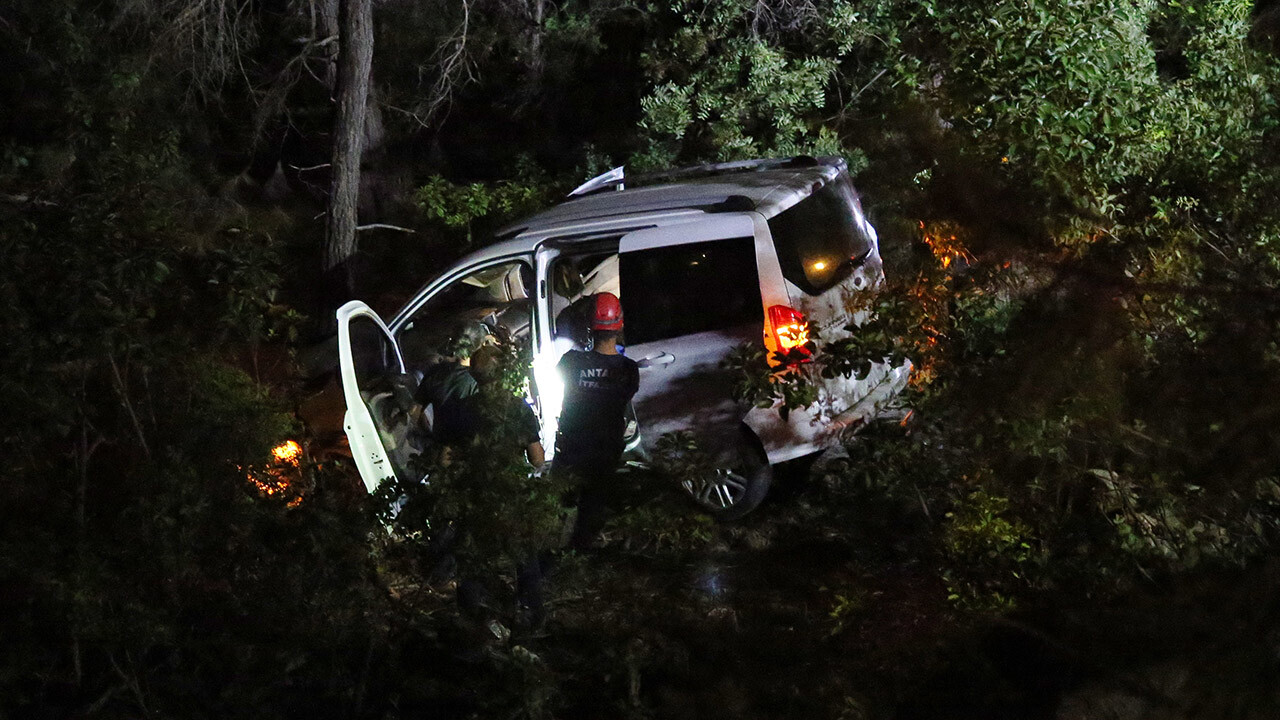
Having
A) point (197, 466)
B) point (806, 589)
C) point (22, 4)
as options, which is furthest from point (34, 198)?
point (22, 4)

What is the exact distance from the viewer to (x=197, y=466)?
17.9 feet

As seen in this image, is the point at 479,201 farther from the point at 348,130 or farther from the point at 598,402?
the point at 598,402

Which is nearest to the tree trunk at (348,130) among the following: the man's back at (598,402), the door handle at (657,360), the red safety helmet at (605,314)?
the door handle at (657,360)

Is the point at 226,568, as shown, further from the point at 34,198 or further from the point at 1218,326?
the point at 1218,326

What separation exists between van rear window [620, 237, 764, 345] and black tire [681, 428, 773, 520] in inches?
26.1

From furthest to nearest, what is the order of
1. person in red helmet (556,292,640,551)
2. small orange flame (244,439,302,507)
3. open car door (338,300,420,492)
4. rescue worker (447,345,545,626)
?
1. open car door (338,300,420,492)
2. person in red helmet (556,292,640,551)
3. small orange flame (244,439,302,507)
4. rescue worker (447,345,545,626)

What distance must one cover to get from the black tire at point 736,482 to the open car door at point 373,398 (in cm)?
170

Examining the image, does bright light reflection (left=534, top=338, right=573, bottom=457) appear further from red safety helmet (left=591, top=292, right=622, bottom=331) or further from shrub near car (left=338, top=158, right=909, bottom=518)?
red safety helmet (left=591, top=292, right=622, bottom=331)

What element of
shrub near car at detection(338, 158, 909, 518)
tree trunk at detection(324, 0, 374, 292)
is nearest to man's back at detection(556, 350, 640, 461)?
shrub near car at detection(338, 158, 909, 518)

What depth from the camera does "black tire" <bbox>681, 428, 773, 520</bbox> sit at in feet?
21.2

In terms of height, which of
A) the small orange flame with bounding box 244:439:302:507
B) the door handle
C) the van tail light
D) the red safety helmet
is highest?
the red safety helmet

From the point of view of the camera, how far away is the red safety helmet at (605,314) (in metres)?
6.06

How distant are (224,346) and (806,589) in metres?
3.28

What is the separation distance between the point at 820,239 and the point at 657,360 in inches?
44.8
